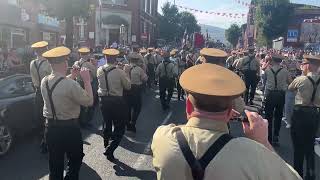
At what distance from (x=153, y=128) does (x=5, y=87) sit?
12.4ft

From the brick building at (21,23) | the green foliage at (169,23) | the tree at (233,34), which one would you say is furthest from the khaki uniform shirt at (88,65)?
the tree at (233,34)

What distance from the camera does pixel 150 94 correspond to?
18.4m

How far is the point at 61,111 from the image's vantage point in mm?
5566

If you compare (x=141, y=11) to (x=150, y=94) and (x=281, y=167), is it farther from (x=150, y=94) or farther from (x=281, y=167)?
(x=281, y=167)

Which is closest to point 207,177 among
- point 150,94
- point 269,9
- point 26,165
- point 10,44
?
point 26,165

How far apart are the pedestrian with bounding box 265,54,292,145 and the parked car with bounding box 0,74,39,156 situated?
468 cm

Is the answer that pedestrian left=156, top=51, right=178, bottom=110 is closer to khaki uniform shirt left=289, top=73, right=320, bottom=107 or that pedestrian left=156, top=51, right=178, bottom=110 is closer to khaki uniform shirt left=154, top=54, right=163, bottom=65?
khaki uniform shirt left=154, top=54, right=163, bottom=65

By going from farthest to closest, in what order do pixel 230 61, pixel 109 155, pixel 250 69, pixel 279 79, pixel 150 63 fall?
pixel 230 61 → pixel 150 63 → pixel 250 69 → pixel 279 79 → pixel 109 155

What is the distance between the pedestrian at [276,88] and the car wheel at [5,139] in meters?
4.97

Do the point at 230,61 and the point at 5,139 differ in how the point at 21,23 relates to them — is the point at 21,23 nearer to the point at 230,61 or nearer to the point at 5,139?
the point at 230,61

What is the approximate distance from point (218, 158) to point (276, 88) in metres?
7.36

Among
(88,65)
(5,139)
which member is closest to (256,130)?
(5,139)

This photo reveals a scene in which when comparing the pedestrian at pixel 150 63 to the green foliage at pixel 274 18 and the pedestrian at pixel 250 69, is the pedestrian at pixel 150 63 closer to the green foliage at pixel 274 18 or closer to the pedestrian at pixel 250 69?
the pedestrian at pixel 250 69

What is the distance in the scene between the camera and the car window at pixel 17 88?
8.66 meters
